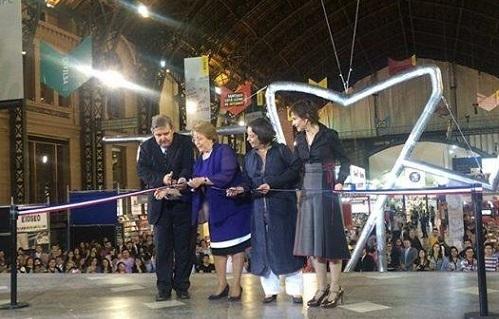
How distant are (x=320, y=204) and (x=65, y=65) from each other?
10818 mm

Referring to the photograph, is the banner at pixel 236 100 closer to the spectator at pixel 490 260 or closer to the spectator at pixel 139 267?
the spectator at pixel 139 267

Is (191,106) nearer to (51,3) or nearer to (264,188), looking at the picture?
(51,3)

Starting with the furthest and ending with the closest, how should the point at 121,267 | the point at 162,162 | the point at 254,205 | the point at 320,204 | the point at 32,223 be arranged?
the point at 32,223 → the point at 121,267 → the point at 162,162 → the point at 254,205 → the point at 320,204

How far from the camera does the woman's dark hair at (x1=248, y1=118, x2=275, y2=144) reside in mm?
4625

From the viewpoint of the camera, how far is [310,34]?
3002 cm

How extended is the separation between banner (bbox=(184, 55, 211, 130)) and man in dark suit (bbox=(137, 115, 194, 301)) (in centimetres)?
915

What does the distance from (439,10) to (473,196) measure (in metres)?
28.2

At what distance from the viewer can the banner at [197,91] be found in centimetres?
1450

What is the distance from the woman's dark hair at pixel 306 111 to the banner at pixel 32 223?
891 cm

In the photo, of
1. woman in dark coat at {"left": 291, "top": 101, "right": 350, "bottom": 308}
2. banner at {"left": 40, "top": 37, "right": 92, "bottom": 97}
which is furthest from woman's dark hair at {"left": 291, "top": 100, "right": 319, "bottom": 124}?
banner at {"left": 40, "top": 37, "right": 92, "bottom": 97}

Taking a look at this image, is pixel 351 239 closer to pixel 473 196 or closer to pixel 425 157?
Result: pixel 473 196

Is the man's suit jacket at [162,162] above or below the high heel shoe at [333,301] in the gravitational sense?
above

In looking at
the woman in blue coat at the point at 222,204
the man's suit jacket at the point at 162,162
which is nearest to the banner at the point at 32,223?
the man's suit jacket at the point at 162,162

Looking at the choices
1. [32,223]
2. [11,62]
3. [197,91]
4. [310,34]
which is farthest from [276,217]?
[310,34]
